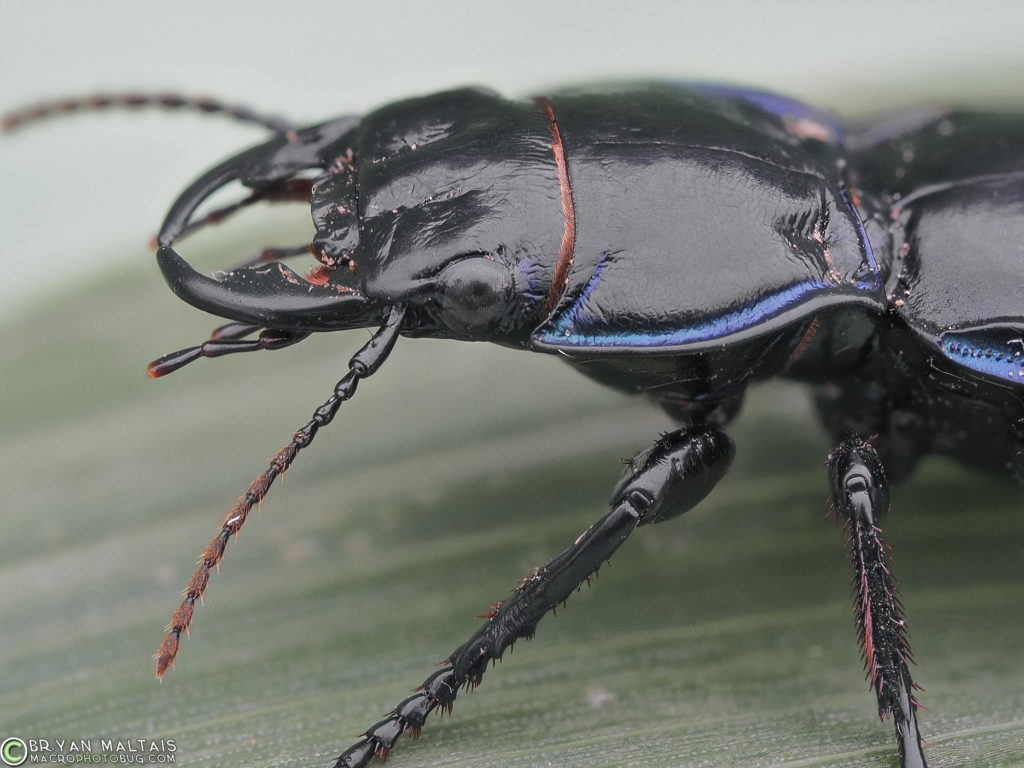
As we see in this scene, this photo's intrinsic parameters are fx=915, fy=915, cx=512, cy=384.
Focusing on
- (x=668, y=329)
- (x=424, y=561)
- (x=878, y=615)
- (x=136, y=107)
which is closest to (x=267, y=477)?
(x=424, y=561)

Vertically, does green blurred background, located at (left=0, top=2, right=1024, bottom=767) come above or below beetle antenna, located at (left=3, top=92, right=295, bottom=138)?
below

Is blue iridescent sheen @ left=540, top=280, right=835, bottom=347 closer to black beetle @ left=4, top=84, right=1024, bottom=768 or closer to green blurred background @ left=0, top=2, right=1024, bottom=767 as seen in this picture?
black beetle @ left=4, top=84, right=1024, bottom=768

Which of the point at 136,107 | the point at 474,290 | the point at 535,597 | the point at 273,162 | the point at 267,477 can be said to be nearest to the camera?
the point at 267,477

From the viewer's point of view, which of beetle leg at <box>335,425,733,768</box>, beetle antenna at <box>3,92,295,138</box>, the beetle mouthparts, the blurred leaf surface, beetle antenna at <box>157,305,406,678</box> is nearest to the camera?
beetle antenna at <box>157,305,406,678</box>

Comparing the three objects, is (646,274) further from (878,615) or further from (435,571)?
(435,571)

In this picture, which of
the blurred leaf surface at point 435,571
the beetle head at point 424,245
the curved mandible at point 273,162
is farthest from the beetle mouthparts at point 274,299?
the blurred leaf surface at point 435,571

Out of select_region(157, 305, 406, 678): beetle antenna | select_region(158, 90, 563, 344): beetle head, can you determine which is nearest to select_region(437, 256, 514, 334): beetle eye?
select_region(158, 90, 563, 344): beetle head

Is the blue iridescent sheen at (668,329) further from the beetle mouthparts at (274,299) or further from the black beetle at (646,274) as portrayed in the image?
Answer: the beetle mouthparts at (274,299)
